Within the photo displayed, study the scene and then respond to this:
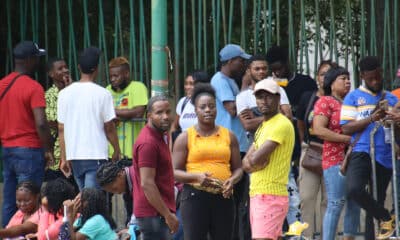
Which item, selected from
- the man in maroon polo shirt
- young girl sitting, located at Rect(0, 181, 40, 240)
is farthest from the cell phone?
young girl sitting, located at Rect(0, 181, 40, 240)

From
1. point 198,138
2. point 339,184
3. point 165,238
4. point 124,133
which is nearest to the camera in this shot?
point 165,238

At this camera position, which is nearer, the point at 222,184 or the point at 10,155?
the point at 222,184

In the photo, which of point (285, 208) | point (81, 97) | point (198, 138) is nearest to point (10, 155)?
point (81, 97)

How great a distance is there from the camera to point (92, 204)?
1223 cm

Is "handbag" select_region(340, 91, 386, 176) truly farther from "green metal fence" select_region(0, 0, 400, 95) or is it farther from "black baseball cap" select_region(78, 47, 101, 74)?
"black baseball cap" select_region(78, 47, 101, 74)

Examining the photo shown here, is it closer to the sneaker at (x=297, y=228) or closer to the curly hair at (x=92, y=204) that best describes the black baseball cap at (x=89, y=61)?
the curly hair at (x=92, y=204)

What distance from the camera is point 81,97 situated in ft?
45.3

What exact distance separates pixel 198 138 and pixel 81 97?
1479 mm

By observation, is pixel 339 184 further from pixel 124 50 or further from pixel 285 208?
pixel 124 50

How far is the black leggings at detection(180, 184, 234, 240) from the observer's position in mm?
12680

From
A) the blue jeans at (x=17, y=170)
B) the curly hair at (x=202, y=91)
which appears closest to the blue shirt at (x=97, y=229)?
the curly hair at (x=202, y=91)

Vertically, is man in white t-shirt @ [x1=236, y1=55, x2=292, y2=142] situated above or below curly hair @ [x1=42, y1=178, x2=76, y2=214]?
above

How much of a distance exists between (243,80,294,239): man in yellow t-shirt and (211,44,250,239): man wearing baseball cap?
1.58m

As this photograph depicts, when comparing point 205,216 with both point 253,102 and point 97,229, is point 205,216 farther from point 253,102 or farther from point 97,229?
point 253,102
